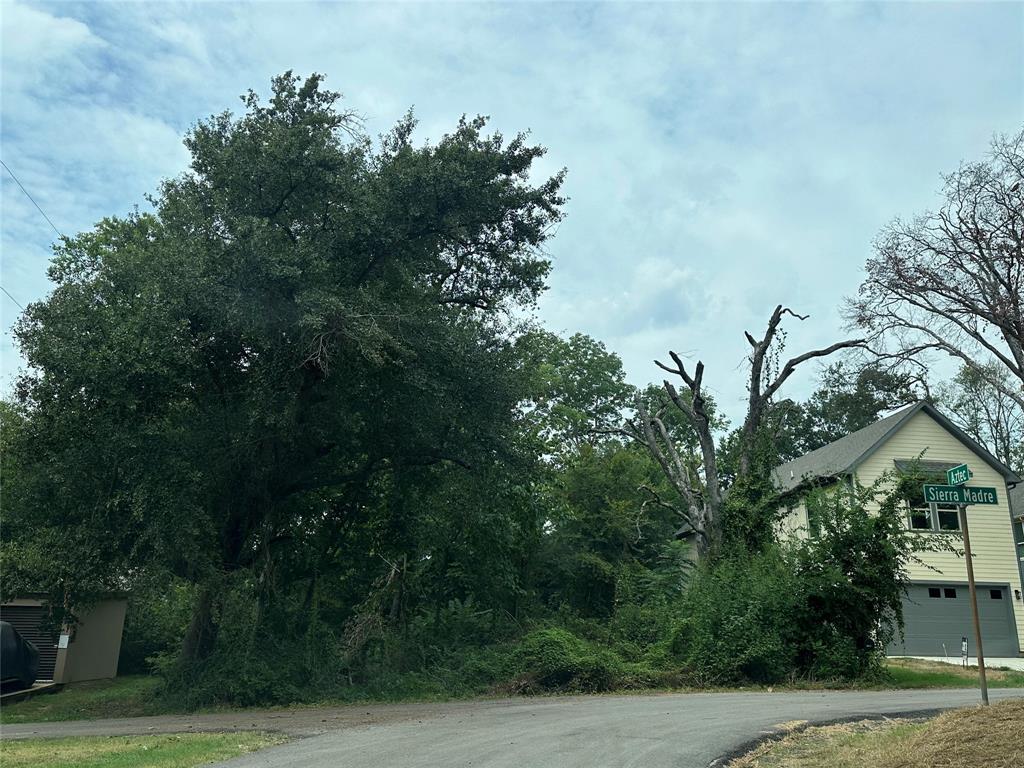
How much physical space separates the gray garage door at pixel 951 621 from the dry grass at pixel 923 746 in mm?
21693

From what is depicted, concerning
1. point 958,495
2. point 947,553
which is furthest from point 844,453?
point 958,495

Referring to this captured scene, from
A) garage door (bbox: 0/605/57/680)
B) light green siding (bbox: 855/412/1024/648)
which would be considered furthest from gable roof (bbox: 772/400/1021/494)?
garage door (bbox: 0/605/57/680)

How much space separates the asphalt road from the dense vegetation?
2823mm

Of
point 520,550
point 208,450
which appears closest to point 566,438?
point 520,550

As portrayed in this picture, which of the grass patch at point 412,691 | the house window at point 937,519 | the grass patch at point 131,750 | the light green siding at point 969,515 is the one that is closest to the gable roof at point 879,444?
the light green siding at point 969,515

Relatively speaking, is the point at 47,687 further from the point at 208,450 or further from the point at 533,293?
the point at 533,293

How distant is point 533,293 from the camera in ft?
72.5

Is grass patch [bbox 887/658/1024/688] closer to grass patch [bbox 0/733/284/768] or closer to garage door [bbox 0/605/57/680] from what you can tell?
grass patch [bbox 0/733/284/768]

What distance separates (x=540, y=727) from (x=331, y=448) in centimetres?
1066

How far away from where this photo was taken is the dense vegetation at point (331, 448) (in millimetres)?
Result: 16953

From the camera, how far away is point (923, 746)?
7805mm

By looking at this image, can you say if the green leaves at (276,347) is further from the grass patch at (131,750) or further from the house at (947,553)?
the house at (947,553)

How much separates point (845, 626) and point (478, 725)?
11651 mm

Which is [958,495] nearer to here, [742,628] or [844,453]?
[742,628]
